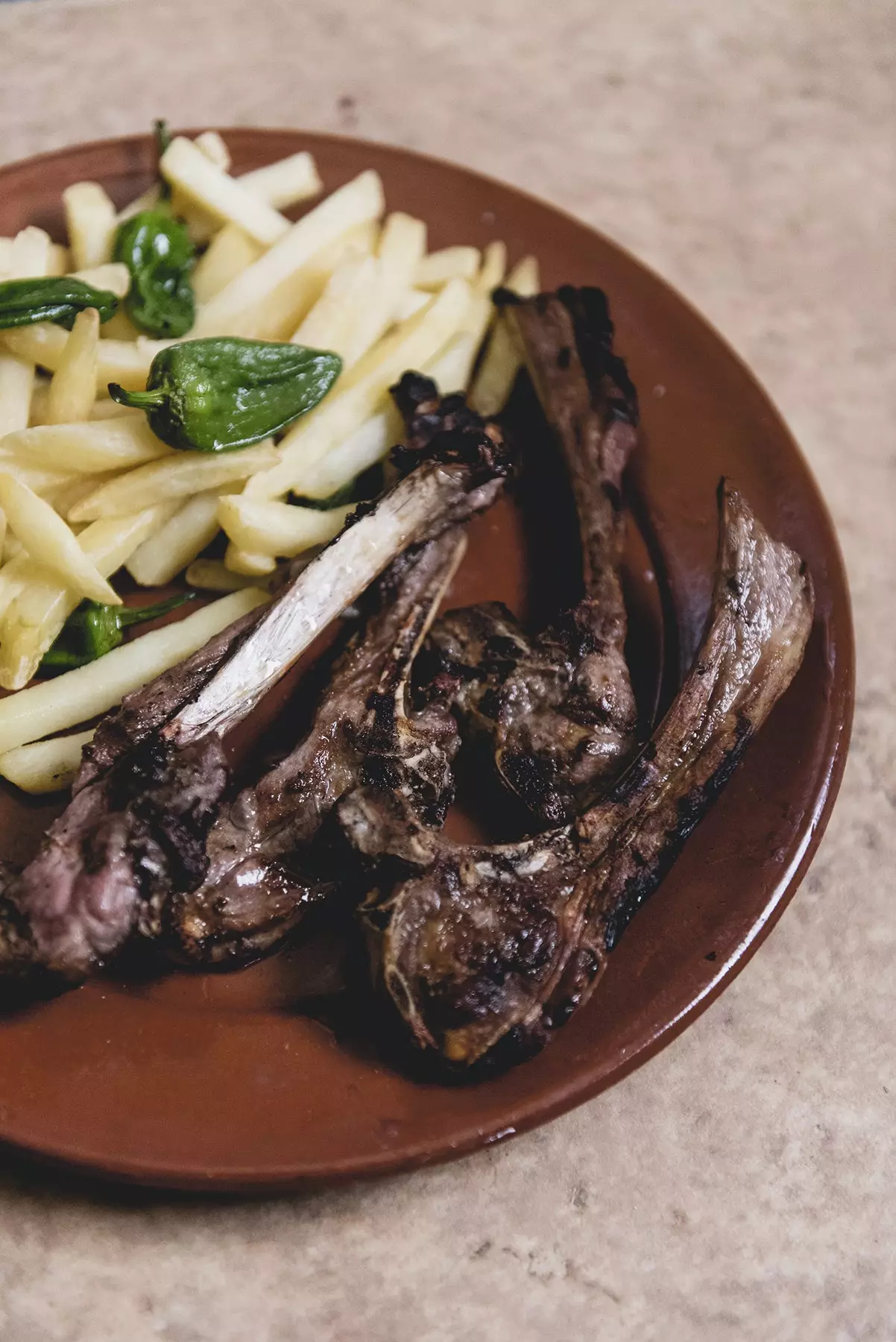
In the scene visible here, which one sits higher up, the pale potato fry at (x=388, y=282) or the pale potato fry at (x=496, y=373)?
the pale potato fry at (x=388, y=282)

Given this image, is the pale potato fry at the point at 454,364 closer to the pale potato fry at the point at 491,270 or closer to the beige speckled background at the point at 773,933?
the pale potato fry at the point at 491,270

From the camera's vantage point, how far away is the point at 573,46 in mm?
5215

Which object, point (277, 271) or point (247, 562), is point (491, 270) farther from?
point (247, 562)

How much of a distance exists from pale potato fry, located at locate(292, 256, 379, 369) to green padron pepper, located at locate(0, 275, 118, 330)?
1.96ft

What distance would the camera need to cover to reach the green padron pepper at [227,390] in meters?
2.98

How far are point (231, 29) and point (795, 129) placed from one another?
2579 mm

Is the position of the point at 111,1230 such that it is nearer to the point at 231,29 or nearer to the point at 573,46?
the point at 231,29

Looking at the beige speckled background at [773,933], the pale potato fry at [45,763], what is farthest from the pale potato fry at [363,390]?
the beige speckled background at [773,933]

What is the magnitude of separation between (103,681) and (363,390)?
115 cm

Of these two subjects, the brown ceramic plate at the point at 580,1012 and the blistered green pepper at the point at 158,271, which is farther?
the blistered green pepper at the point at 158,271

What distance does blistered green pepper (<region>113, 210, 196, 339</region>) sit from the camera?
3336 millimetres

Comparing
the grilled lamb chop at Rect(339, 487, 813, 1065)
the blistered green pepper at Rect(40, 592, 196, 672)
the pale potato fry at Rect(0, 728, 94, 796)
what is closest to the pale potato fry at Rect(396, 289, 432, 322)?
the blistered green pepper at Rect(40, 592, 196, 672)

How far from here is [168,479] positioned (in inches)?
119

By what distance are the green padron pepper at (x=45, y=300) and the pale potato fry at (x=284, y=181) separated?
765mm
